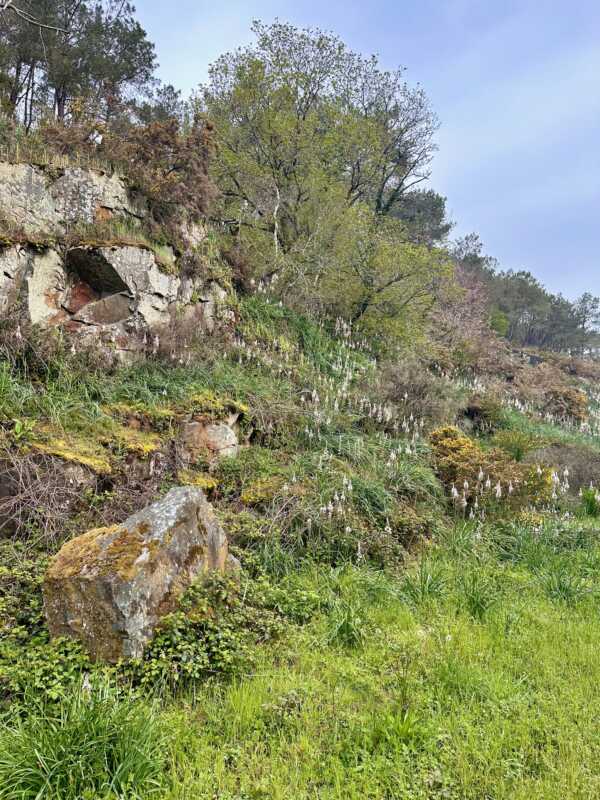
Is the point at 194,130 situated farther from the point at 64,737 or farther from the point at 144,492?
the point at 64,737

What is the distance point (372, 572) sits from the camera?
4.79 metres

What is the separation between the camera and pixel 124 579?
3.04 meters

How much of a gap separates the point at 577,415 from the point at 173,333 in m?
12.7

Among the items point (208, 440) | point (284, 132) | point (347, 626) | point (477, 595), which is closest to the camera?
point (347, 626)

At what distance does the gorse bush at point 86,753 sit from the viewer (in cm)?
208

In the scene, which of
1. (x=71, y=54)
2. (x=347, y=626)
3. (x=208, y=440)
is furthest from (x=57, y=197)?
(x=71, y=54)

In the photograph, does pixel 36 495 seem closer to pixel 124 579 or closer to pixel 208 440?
pixel 124 579

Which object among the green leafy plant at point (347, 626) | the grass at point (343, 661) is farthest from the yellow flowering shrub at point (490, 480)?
the green leafy plant at point (347, 626)

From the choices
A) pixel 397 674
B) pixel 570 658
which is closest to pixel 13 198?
pixel 397 674

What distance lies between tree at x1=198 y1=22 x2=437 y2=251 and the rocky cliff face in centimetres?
505

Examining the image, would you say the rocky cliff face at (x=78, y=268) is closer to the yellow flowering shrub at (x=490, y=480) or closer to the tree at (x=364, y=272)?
the yellow flowering shrub at (x=490, y=480)

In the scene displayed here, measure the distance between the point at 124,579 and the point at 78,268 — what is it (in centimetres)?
613

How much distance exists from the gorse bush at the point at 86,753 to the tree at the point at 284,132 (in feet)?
39.9

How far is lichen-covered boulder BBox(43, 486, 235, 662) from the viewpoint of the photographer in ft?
9.77
